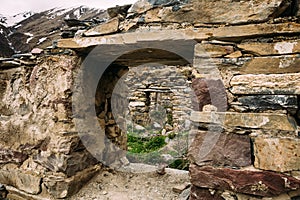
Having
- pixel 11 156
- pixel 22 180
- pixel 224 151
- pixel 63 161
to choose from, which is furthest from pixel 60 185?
pixel 224 151

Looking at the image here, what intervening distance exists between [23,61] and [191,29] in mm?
1543

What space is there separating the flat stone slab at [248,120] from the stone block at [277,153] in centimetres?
6

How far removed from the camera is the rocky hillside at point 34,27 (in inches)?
131

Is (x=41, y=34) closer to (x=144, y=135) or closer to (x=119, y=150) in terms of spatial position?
(x=119, y=150)

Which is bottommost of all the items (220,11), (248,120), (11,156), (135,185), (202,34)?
(135,185)

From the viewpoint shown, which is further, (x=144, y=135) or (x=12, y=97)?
(x=144, y=135)

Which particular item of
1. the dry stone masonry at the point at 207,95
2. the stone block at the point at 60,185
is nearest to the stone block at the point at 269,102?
the dry stone masonry at the point at 207,95

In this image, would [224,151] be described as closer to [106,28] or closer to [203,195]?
[203,195]

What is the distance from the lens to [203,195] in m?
1.48

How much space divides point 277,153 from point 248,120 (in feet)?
0.68

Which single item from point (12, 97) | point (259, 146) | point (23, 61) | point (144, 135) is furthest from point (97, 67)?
point (144, 135)

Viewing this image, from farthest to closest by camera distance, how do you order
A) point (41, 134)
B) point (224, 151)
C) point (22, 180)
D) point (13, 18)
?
point (13, 18), point (22, 180), point (41, 134), point (224, 151)

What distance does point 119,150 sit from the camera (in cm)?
283

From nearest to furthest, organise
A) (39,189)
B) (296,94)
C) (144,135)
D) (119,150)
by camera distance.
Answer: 1. (296,94)
2. (39,189)
3. (119,150)
4. (144,135)
